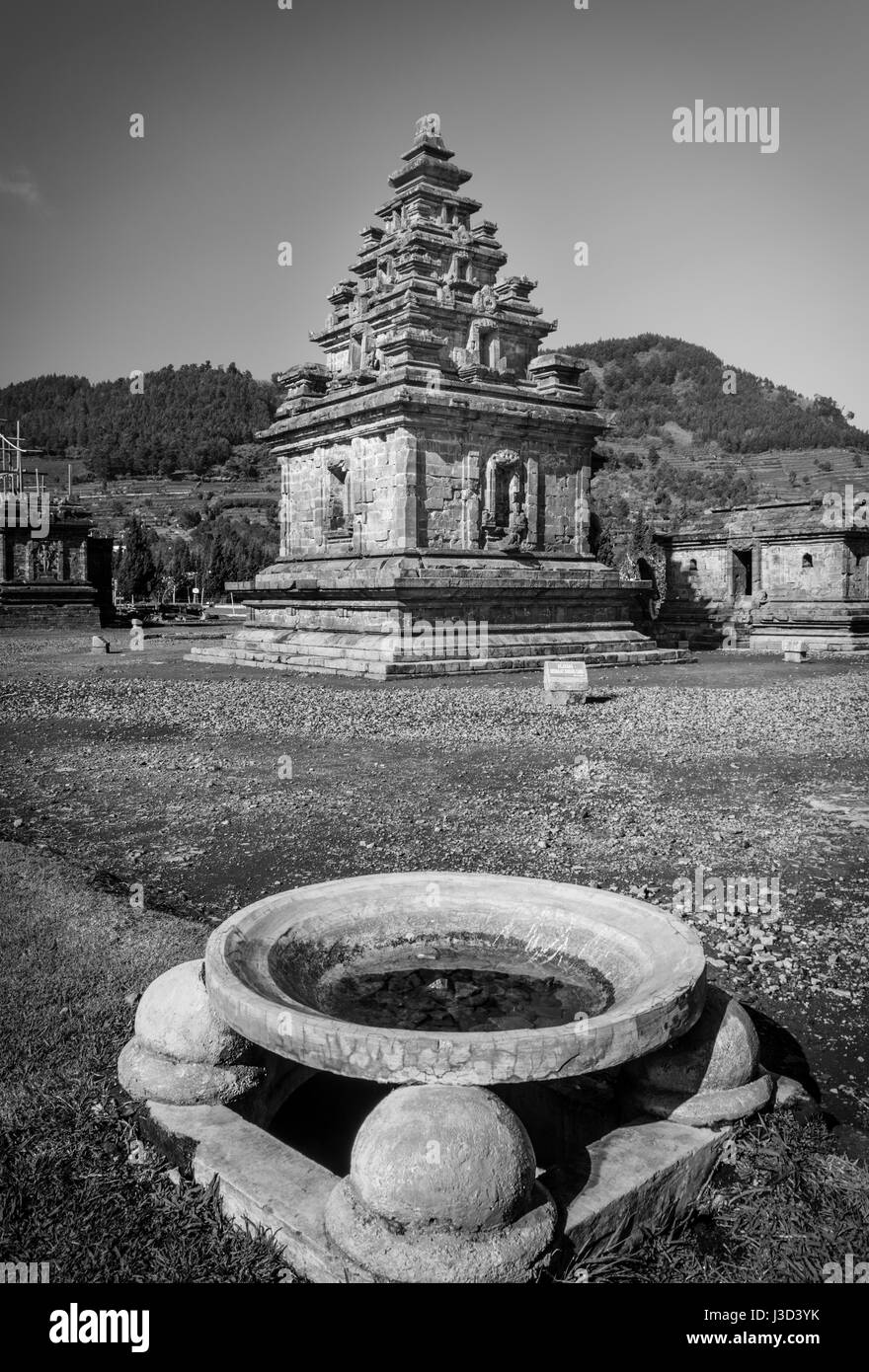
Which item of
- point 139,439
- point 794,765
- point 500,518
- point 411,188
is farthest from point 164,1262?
point 139,439

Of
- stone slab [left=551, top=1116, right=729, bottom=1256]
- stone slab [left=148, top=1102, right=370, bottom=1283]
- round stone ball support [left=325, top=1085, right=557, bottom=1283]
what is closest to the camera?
round stone ball support [left=325, top=1085, right=557, bottom=1283]

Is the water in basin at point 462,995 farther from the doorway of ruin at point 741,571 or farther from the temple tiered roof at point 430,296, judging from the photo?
the doorway of ruin at point 741,571

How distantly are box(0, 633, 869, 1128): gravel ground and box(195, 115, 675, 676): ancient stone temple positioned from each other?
16.6 feet

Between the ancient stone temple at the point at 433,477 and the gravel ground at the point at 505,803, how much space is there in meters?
5.06

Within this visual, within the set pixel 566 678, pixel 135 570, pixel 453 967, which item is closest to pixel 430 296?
pixel 566 678

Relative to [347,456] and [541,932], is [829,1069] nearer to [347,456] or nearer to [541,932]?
[541,932]

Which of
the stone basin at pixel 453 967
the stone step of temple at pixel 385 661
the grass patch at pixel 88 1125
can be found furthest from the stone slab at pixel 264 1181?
the stone step of temple at pixel 385 661

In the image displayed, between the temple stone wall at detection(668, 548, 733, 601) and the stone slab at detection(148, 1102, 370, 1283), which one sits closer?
the stone slab at detection(148, 1102, 370, 1283)

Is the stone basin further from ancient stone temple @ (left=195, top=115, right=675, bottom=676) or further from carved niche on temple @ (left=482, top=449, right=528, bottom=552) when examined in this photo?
carved niche on temple @ (left=482, top=449, right=528, bottom=552)

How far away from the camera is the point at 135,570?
208 ft

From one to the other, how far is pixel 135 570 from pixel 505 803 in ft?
199

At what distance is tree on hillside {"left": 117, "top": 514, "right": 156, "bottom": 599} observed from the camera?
63.5m

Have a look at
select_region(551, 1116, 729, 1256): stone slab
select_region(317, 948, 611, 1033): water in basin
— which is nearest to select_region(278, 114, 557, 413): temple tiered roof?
select_region(317, 948, 611, 1033): water in basin

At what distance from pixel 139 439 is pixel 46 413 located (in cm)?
3248
